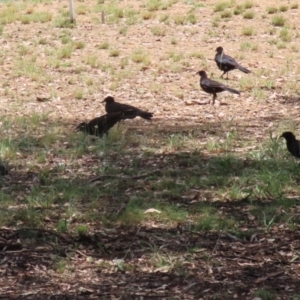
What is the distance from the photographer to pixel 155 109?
11.8m

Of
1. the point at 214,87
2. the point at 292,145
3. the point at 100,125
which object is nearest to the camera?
the point at 292,145

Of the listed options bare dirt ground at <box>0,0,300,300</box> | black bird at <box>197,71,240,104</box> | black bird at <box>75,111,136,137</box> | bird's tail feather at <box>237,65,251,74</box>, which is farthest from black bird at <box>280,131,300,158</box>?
bird's tail feather at <box>237,65,251,74</box>

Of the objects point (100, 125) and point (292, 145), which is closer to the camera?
point (292, 145)

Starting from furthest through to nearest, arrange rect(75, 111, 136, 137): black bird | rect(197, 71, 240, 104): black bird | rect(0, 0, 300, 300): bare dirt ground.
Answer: rect(197, 71, 240, 104): black bird → rect(75, 111, 136, 137): black bird → rect(0, 0, 300, 300): bare dirt ground

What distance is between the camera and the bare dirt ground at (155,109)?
18.1 ft

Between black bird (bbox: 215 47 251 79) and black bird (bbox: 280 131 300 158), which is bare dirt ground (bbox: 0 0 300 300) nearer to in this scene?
black bird (bbox: 215 47 251 79)

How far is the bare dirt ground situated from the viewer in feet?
18.1

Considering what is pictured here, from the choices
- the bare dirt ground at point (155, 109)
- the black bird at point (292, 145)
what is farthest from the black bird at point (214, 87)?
the black bird at point (292, 145)

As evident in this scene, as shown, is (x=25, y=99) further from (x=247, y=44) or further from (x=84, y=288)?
(x=84, y=288)

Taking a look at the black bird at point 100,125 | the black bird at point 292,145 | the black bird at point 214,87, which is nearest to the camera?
the black bird at point 292,145

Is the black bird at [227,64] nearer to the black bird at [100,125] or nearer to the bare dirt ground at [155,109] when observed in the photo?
the bare dirt ground at [155,109]

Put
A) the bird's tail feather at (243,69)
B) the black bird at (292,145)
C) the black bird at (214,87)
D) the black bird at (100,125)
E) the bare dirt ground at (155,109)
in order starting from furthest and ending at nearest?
1. the bird's tail feather at (243,69)
2. the black bird at (214,87)
3. the black bird at (100,125)
4. the black bird at (292,145)
5. the bare dirt ground at (155,109)

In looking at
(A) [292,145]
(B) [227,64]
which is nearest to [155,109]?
(B) [227,64]

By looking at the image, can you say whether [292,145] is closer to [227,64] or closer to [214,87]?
[214,87]
